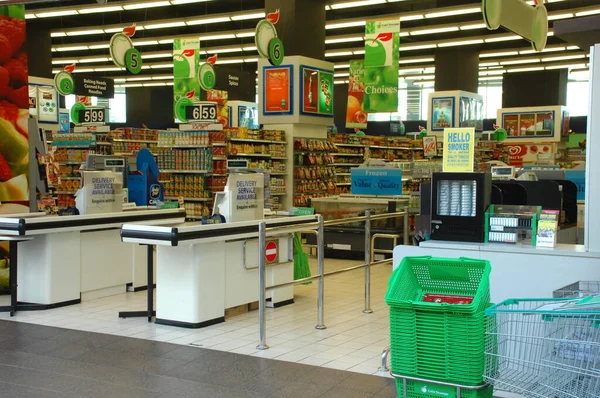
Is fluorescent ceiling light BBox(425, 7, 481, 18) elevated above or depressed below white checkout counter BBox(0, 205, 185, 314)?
above

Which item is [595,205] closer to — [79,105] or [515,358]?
[515,358]

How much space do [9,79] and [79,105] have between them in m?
12.4

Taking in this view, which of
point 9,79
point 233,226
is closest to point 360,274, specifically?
point 233,226

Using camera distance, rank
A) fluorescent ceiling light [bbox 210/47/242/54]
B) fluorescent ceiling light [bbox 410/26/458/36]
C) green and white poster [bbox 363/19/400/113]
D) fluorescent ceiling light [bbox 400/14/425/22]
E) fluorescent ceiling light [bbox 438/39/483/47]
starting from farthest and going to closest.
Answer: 1. fluorescent ceiling light [bbox 210/47/242/54]
2. fluorescent ceiling light [bbox 438/39/483/47]
3. fluorescent ceiling light [bbox 410/26/458/36]
4. fluorescent ceiling light [bbox 400/14/425/22]
5. green and white poster [bbox 363/19/400/113]

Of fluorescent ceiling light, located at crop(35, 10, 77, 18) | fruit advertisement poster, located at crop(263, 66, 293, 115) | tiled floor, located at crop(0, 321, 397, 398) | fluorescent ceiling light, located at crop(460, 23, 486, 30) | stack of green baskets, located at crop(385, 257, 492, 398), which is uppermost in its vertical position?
fluorescent ceiling light, located at crop(35, 10, 77, 18)

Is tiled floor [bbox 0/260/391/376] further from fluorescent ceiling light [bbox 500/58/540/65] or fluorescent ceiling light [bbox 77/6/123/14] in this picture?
fluorescent ceiling light [bbox 500/58/540/65]

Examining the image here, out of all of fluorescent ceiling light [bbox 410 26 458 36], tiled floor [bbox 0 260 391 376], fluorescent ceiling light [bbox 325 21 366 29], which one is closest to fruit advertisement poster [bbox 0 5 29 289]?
tiled floor [bbox 0 260 391 376]

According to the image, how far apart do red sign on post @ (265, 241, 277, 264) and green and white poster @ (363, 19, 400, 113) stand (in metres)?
8.45

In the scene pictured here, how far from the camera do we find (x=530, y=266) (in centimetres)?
460

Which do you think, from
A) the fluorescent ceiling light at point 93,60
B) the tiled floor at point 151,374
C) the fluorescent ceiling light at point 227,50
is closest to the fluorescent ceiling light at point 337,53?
the fluorescent ceiling light at point 227,50

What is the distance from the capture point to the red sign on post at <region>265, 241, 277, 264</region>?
23.3ft

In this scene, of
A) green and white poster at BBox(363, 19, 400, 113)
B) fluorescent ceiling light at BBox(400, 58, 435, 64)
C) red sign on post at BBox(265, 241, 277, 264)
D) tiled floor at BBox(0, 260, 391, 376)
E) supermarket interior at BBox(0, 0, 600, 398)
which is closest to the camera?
supermarket interior at BBox(0, 0, 600, 398)

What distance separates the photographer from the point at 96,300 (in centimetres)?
749

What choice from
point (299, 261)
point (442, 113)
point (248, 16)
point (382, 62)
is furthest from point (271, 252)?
point (442, 113)
